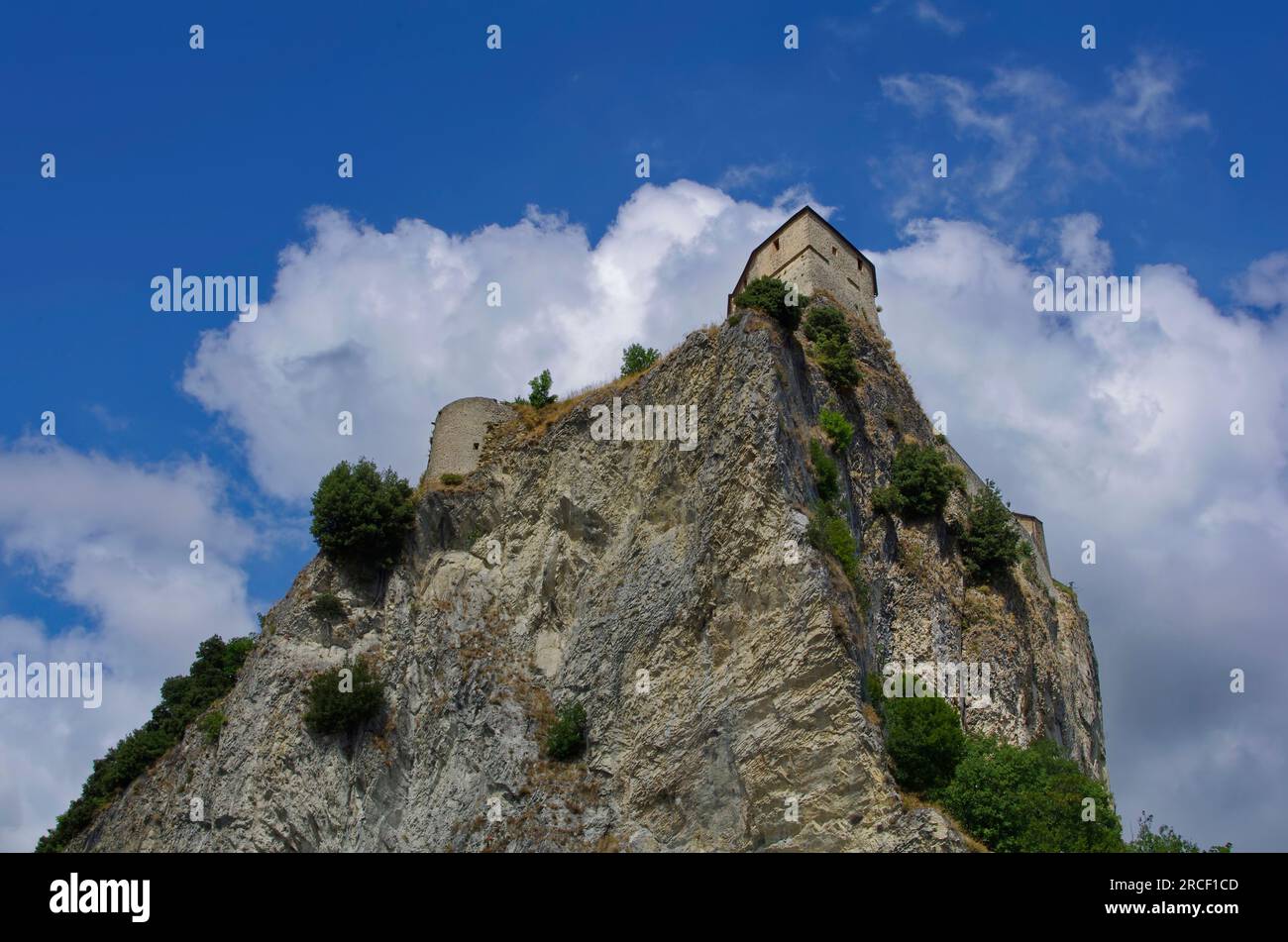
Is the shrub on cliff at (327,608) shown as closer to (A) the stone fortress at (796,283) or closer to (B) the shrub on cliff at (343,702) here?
(B) the shrub on cliff at (343,702)

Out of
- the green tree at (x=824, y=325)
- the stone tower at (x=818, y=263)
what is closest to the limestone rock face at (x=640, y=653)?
the green tree at (x=824, y=325)

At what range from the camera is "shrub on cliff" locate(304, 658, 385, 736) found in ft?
115

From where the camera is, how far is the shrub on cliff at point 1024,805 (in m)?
25.4

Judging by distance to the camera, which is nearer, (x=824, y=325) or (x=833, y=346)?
Result: (x=833, y=346)

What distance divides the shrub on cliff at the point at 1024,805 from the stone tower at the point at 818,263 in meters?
19.7

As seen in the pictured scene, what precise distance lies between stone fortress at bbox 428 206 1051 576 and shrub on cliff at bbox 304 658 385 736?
8.07m

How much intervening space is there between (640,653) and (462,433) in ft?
49.4

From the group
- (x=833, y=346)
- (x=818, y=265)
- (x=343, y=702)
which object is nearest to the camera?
(x=343, y=702)

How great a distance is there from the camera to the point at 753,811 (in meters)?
24.2

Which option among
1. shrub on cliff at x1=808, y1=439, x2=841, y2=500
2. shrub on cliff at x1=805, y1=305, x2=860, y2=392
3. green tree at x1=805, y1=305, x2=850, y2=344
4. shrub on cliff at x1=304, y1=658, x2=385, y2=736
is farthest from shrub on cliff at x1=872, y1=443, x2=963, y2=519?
shrub on cliff at x1=304, y1=658, x2=385, y2=736

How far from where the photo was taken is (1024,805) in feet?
84.9

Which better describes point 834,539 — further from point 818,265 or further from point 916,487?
point 818,265

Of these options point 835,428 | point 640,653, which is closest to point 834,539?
point 835,428

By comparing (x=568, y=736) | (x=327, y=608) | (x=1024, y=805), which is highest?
(x=327, y=608)
